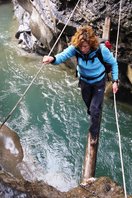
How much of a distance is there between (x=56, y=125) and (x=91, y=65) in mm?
5004

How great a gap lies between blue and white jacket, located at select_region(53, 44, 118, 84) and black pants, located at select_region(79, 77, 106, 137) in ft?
0.48

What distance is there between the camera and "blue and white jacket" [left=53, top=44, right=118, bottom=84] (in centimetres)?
549

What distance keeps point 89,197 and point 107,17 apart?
6470 mm

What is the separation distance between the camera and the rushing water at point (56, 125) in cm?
858

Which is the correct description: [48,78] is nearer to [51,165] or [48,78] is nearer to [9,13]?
[51,165]

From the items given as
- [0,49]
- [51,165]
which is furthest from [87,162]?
[0,49]

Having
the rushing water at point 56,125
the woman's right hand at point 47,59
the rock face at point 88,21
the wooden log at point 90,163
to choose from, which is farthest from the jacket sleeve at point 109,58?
the rock face at point 88,21

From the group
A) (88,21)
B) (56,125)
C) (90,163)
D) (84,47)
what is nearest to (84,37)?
(84,47)

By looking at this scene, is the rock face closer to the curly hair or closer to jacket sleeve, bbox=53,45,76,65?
jacket sleeve, bbox=53,45,76,65

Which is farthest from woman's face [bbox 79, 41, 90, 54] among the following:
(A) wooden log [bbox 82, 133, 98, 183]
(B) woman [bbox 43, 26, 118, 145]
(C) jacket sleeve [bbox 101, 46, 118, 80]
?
(A) wooden log [bbox 82, 133, 98, 183]

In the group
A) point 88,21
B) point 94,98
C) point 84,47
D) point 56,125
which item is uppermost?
point 84,47

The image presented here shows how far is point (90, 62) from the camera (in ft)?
18.4

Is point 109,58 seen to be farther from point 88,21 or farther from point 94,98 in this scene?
point 88,21

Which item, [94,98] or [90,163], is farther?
[94,98]
